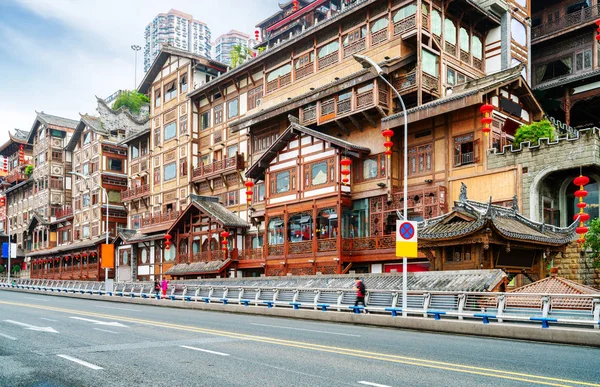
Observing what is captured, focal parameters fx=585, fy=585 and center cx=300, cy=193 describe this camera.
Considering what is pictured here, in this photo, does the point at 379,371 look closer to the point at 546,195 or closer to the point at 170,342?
the point at 170,342

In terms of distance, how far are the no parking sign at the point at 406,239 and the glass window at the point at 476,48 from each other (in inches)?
784

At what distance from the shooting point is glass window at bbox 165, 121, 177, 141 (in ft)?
176

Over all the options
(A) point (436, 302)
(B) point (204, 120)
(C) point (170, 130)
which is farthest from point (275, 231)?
(C) point (170, 130)

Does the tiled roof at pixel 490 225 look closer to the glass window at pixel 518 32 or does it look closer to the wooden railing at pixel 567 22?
the glass window at pixel 518 32

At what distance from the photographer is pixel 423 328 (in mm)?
19578

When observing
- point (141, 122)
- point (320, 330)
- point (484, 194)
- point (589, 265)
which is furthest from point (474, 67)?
point (141, 122)

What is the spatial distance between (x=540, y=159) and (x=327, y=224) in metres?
13.2

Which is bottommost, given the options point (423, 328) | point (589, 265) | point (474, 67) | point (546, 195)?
point (423, 328)

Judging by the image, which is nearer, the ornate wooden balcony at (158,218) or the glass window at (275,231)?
the glass window at (275,231)

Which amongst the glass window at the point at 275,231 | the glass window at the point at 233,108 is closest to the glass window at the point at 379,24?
the glass window at the point at 275,231

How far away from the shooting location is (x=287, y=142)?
126ft

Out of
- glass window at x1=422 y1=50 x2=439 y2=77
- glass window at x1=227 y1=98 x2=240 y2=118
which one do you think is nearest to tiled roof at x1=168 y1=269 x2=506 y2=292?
glass window at x1=422 y1=50 x2=439 y2=77

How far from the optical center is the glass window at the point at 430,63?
33.6 meters

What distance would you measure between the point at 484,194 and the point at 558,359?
62.5 ft
